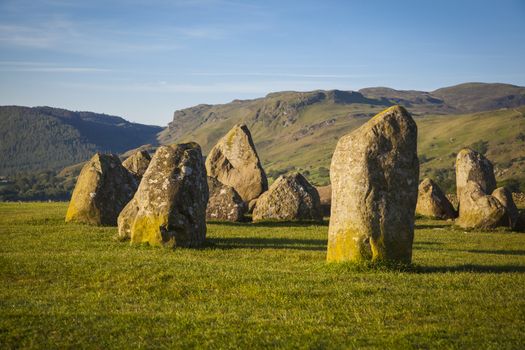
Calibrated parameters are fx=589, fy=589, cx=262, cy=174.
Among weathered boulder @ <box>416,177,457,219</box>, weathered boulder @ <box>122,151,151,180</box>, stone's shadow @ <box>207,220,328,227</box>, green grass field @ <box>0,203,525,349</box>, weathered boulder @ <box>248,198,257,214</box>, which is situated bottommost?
green grass field @ <box>0,203,525,349</box>

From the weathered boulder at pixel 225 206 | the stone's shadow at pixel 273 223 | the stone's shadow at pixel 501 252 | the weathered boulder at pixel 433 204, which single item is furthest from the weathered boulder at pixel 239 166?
the stone's shadow at pixel 501 252

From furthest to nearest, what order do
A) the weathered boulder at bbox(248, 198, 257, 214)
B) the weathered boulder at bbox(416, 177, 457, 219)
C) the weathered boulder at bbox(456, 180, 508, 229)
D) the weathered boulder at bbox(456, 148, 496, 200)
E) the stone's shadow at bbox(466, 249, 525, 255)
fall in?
1. the weathered boulder at bbox(248, 198, 257, 214)
2. the weathered boulder at bbox(416, 177, 457, 219)
3. the weathered boulder at bbox(456, 148, 496, 200)
4. the weathered boulder at bbox(456, 180, 508, 229)
5. the stone's shadow at bbox(466, 249, 525, 255)

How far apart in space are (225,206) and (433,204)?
49.0 feet

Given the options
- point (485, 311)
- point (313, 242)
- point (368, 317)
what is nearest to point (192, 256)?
point (313, 242)

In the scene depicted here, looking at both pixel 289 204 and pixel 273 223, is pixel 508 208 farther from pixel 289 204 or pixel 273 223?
pixel 273 223

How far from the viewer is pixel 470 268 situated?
762 inches

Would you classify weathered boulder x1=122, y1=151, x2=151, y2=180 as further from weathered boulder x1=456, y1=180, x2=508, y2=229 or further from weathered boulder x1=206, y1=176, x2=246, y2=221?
weathered boulder x1=456, y1=180, x2=508, y2=229

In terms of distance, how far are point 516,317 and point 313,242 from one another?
13.7 metres

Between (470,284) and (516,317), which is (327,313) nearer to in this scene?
(516,317)

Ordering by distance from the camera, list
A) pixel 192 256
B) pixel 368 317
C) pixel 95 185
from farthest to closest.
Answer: pixel 95 185 < pixel 192 256 < pixel 368 317

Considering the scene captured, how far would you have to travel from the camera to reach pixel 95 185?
3089 cm

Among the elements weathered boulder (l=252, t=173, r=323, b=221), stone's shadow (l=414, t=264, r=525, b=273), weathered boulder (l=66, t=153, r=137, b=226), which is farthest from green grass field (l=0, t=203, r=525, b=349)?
weathered boulder (l=252, t=173, r=323, b=221)

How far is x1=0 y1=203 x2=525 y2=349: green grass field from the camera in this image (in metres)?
11.3

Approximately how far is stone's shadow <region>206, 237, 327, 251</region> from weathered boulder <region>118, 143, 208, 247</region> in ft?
3.64
